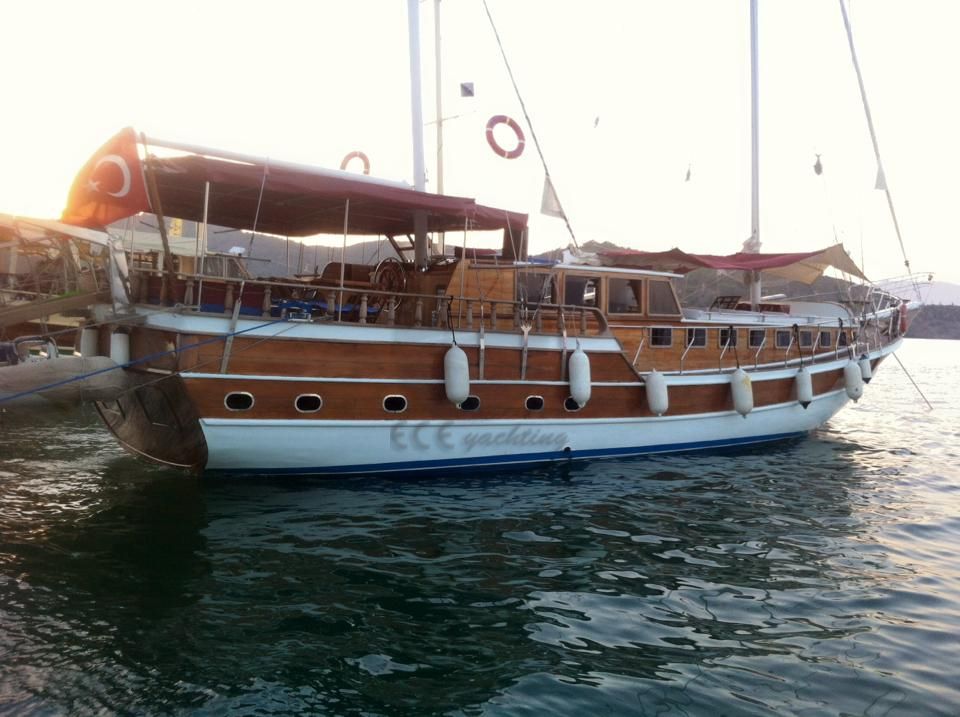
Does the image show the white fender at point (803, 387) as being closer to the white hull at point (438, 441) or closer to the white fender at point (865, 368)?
the white hull at point (438, 441)

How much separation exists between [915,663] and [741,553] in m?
2.24

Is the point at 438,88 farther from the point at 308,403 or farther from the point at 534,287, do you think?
the point at 308,403

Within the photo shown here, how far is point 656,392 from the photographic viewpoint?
1096cm

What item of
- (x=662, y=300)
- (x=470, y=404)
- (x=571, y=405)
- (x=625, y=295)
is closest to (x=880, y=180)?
(x=662, y=300)

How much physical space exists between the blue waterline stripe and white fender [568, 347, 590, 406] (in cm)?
112

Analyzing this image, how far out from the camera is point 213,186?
29.9 ft

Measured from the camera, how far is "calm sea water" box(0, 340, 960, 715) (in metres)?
4.36

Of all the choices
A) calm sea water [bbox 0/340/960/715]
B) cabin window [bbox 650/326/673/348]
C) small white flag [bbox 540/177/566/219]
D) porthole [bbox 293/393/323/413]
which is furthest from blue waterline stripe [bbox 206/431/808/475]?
small white flag [bbox 540/177/566/219]

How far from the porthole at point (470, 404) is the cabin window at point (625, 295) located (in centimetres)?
319

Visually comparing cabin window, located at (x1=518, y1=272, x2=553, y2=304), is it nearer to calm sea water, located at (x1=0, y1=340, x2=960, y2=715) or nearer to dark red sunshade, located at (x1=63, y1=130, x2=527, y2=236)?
dark red sunshade, located at (x1=63, y1=130, x2=527, y2=236)

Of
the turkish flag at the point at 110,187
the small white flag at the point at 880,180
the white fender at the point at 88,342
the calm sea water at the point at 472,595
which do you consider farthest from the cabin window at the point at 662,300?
the small white flag at the point at 880,180

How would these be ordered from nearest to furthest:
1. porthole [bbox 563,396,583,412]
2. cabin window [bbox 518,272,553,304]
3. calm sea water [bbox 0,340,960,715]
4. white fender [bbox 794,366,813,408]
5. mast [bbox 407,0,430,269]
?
calm sea water [bbox 0,340,960,715], porthole [bbox 563,396,583,412], cabin window [bbox 518,272,553,304], mast [bbox 407,0,430,269], white fender [bbox 794,366,813,408]

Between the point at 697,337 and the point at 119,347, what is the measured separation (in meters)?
9.22

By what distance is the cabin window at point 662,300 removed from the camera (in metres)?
12.0
